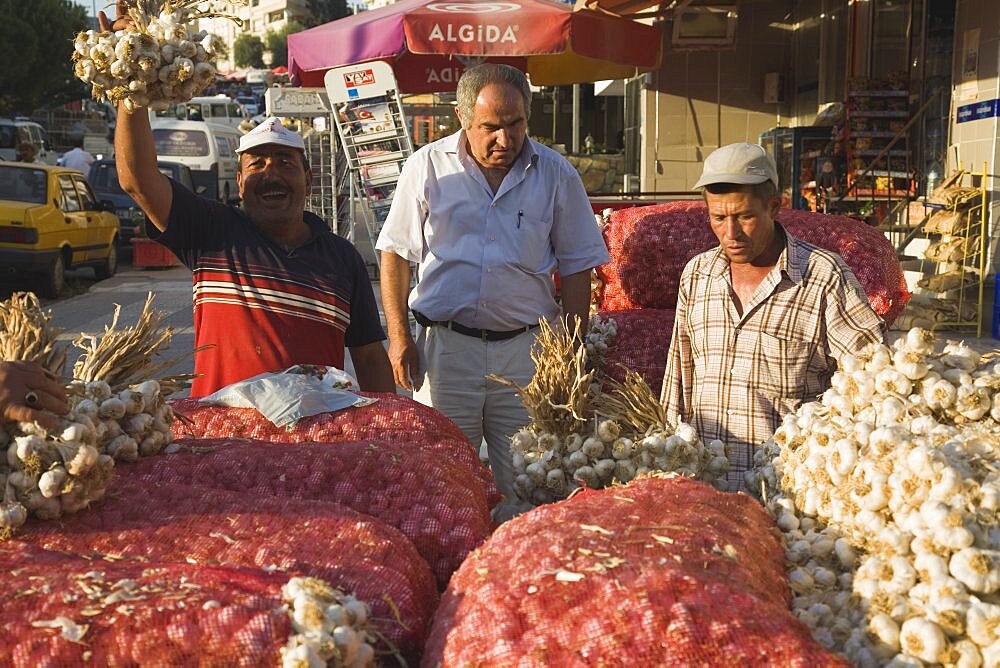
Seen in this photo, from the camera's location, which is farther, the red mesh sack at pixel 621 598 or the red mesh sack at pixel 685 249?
the red mesh sack at pixel 685 249

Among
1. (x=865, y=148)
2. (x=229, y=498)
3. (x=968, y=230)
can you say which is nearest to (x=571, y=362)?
(x=229, y=498)

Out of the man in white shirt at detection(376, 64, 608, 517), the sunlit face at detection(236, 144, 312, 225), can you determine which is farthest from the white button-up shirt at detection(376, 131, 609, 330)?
→ the sunlit face at detection(236, 144, 312, 225)

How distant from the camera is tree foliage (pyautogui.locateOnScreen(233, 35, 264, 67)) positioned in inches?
3420

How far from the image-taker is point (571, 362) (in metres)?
2.33

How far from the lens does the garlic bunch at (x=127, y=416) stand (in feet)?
6.28

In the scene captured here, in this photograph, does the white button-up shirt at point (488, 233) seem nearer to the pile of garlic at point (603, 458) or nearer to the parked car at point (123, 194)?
the pile of garlic at point (603, 458)

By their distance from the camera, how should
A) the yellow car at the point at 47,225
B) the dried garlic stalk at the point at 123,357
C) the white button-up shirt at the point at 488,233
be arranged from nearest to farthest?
the dried garlic stalk at the point at 123,357, the white button-up shirt at the point at 488,233, the yellow car at the point at 47,225

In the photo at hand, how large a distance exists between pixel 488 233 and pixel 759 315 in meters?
1.17

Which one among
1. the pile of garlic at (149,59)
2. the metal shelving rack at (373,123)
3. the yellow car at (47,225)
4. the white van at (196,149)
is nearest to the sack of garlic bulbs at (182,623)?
the pile of garlic at (149,59)

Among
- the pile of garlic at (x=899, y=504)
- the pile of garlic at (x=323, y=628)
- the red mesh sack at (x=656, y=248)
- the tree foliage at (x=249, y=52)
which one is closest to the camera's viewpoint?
the pile of garlic at (x=323, y=628)

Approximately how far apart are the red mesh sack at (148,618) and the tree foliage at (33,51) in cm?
4055

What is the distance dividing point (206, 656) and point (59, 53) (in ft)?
153

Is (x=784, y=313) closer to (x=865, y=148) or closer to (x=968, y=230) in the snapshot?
(x=968, y=230)

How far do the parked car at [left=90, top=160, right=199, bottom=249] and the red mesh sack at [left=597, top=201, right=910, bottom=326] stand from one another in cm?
1571
